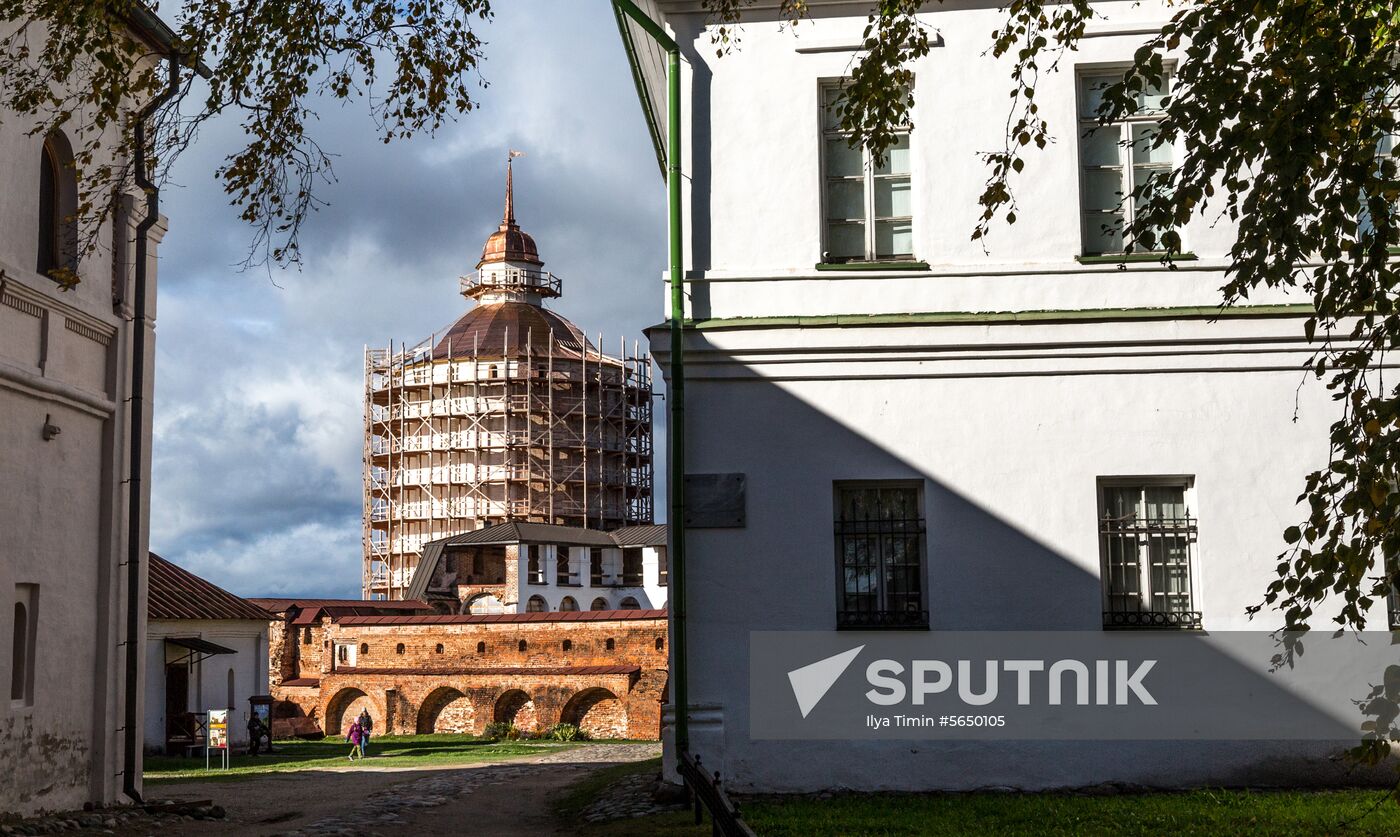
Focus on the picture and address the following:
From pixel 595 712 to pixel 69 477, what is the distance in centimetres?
2759

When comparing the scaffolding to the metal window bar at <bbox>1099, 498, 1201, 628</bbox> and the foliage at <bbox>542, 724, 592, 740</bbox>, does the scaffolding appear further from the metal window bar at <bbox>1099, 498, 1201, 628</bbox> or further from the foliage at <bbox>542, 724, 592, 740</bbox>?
the metal window bar at <bbox>1099, 498, 1201, 628</bbox>

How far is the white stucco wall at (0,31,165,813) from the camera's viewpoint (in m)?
13.5

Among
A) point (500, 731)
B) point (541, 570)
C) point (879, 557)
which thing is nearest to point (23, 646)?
point (879, 557)

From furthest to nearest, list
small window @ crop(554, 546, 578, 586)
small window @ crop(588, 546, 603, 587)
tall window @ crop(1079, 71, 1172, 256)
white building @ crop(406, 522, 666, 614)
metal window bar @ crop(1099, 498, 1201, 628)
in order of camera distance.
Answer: small window @ crop(588, 546, 603, 587)
small window @ crop(554, 546, 578, 586)
white building @ crop(406, 522, 666, 614)
tall window @ crop(1079, 71, 1172, 256)
metal window bar @ crop(1099, 498, 1201, 628)

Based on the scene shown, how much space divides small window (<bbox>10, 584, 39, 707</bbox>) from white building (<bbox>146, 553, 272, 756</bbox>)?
19.5m

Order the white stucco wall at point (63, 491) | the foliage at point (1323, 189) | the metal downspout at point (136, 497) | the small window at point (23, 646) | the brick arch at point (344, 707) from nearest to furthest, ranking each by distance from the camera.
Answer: the foliage at point (1323, 189), the white stucco wall at point (63, 491), the small window at point (23, 646), the metal downspout at point (136, 497), the brick arch at point (344, 707)

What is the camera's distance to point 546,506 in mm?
72125

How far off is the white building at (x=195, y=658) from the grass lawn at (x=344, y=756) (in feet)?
4.40

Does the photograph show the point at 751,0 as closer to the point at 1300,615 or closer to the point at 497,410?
the point at 1300,615

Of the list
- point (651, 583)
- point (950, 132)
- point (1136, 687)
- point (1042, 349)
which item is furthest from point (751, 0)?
point (651, 583)

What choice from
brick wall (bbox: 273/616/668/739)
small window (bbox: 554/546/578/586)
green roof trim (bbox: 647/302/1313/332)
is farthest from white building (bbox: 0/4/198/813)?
small window (bbox: 554/546/578/586)

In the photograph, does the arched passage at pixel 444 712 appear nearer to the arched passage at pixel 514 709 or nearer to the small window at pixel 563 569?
the arched passage at pixel 514 709

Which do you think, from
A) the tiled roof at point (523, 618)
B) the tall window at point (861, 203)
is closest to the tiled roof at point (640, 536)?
the tiled roof at point (523, 618)

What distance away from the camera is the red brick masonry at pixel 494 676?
40.6m
